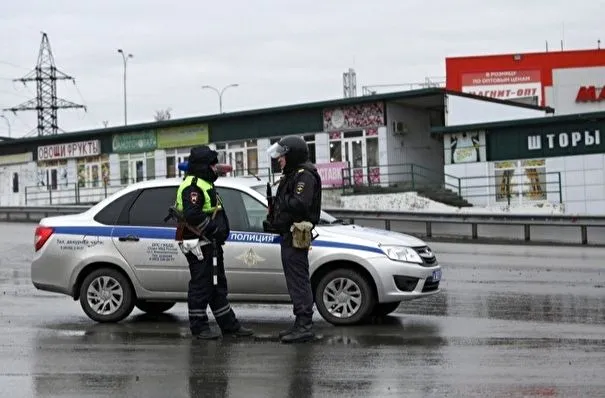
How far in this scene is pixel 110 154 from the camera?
→ 51.2 metres

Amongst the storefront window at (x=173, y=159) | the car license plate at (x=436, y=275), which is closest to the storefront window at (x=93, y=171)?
the storefront window at (x=173, y=159)

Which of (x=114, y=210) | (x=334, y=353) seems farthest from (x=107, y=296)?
(x=334, y=353)

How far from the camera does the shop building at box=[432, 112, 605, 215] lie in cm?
3616

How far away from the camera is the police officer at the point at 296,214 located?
9.24 metres

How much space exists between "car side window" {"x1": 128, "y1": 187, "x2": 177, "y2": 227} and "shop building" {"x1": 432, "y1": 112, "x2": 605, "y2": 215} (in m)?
27.0

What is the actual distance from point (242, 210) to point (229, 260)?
0.59 m

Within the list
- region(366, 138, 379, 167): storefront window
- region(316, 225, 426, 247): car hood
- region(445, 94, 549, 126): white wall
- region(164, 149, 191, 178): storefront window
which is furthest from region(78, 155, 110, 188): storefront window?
region(316, 225, 426, 247): car hood

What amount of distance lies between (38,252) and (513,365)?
5817 millimetres

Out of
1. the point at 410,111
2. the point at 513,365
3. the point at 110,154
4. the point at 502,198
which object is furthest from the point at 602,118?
the point at 513,365

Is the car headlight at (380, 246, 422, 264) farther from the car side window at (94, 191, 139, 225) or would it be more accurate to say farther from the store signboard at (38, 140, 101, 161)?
the store signboard at (38, 140, 101, 161)

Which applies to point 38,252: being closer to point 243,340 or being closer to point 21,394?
point 243,340

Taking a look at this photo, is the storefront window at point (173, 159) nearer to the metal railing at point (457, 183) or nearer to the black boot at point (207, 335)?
the metal railing at point (457, 183)

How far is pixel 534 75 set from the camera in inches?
2534

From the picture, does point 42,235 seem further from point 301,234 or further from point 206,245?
point 301,234
